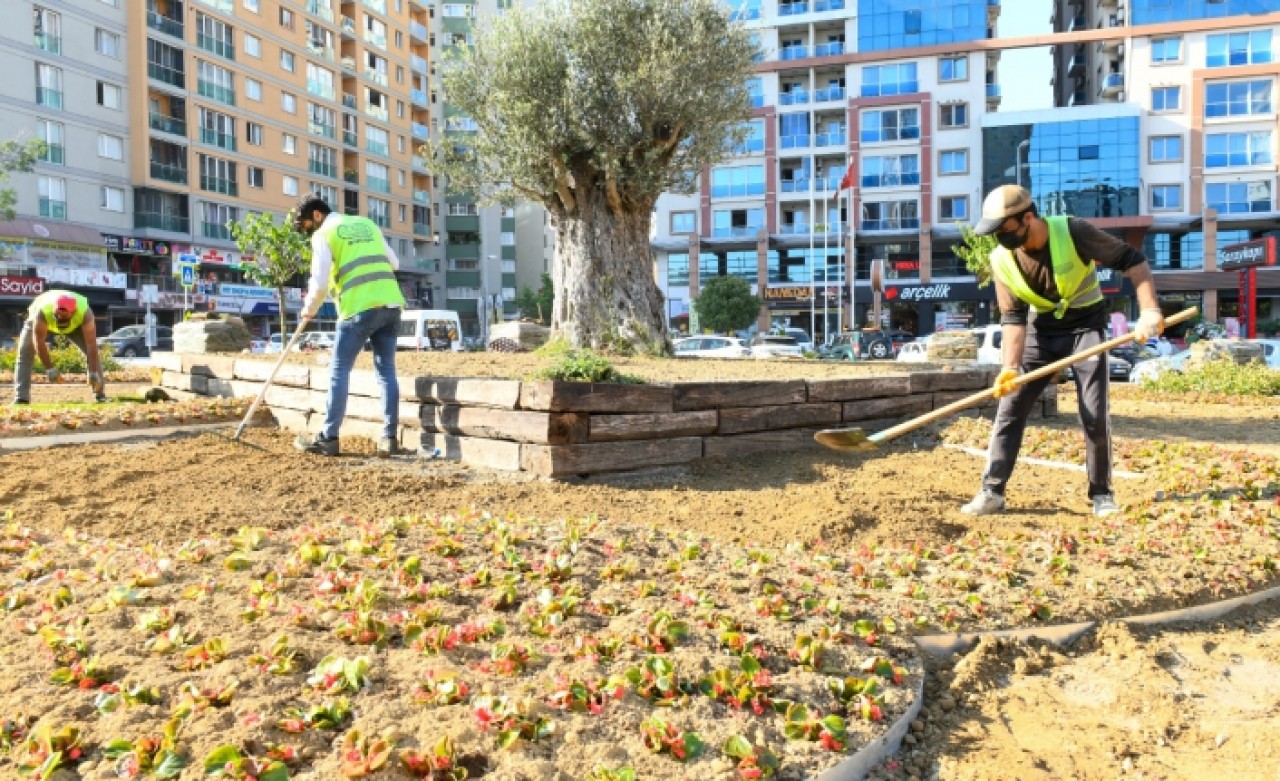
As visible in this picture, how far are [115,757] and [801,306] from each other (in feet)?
169

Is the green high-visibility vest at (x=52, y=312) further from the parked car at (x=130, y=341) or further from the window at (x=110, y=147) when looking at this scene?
the window at (x=110, y=147)

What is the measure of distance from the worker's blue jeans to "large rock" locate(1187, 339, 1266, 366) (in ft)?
46.1

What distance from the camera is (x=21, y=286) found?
109 feet

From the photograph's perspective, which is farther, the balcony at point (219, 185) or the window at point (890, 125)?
the window at point (890, 125)

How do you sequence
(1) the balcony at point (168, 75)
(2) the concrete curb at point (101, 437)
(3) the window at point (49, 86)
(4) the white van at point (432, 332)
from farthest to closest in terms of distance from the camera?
(1) the balcony at point (168, 75) < (3) the window at point (49, 86) < (4) the white van at point (432, 332) < (2) the concrete curb at point (101, 437)

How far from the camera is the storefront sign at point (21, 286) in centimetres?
3284

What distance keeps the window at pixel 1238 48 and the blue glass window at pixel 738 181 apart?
2341 cm

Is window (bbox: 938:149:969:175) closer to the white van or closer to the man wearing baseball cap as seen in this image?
the white van

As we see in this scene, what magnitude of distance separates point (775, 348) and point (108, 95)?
1224 inches

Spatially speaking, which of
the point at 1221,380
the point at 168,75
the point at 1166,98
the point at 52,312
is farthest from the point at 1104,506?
the point at 1166,98

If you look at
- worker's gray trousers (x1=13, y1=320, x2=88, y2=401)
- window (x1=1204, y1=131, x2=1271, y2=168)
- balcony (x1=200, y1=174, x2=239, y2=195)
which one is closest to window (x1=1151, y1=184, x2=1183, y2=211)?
window (x1=1204, y1=131, x2=1271, y2=168)

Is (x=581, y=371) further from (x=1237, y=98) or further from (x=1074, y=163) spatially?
(x=1237, y=98)

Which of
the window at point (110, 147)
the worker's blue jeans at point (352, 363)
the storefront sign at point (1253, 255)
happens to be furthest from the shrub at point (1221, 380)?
the window at point (110, 147)

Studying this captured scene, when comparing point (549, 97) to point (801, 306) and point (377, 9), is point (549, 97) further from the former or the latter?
point (377, 9)
